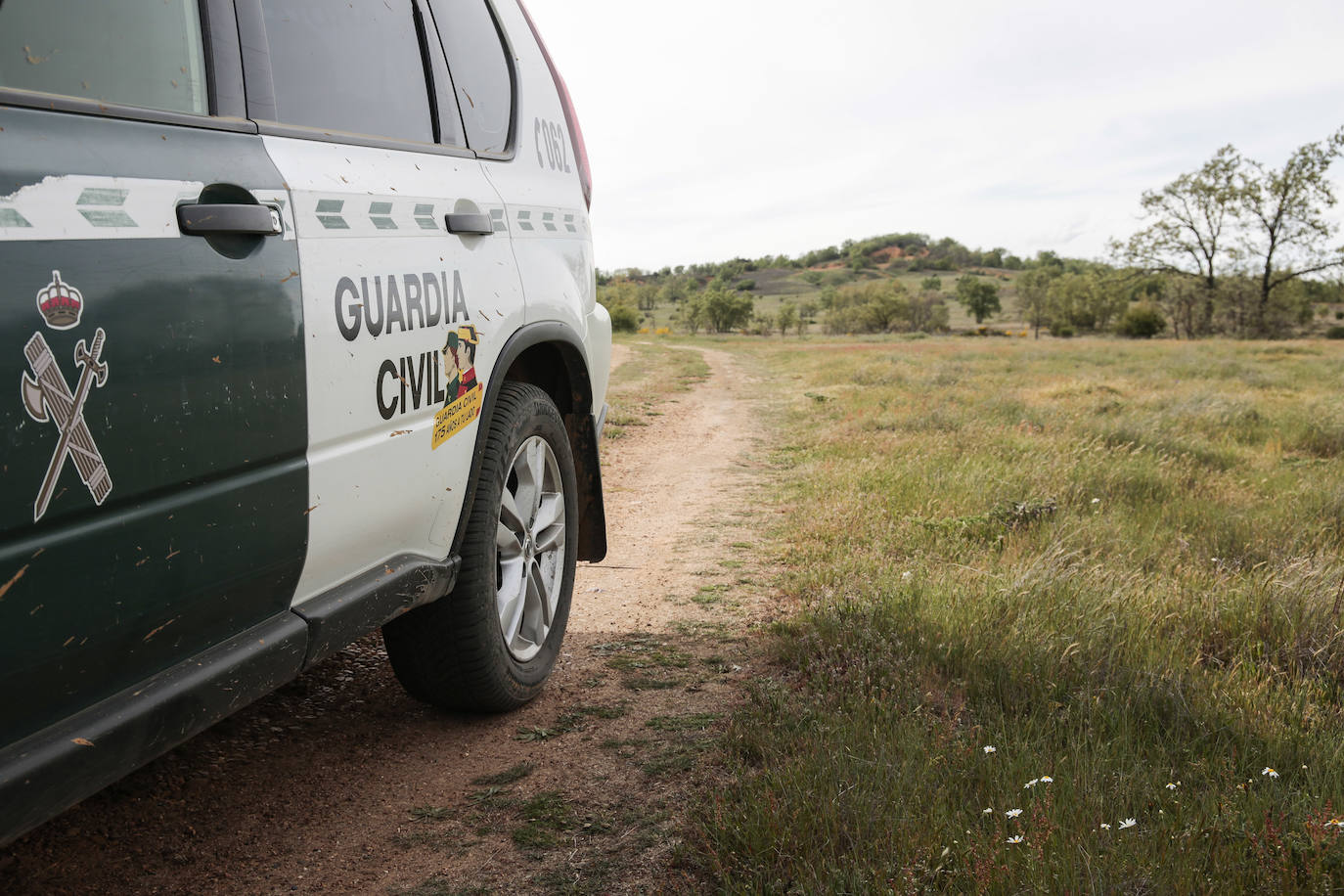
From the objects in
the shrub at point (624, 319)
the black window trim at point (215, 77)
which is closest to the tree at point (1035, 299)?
the shrub at point (624, 319)

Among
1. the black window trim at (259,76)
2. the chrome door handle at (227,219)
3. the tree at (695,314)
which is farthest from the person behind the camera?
the tree at (695,314)

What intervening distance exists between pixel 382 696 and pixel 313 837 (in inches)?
33.3

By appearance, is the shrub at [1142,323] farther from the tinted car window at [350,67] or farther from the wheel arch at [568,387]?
the tinted car window at [350,67]

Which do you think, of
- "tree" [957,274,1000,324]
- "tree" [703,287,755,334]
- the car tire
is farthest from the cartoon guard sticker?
"tree" [957,274,1000,324]

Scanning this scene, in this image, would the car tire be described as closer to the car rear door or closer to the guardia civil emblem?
the car rear door

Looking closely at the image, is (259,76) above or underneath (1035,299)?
above

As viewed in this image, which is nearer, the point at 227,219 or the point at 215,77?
the point at 227,219

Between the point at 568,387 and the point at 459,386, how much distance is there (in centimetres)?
104

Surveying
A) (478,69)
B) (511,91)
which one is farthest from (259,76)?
(511,91)

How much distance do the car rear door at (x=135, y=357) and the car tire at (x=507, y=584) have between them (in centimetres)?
80

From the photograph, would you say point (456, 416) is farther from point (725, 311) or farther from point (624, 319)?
point (725, 311)

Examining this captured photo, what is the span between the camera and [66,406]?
138 cm

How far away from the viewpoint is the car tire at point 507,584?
272cm

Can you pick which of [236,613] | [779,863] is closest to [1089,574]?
[779,863]
